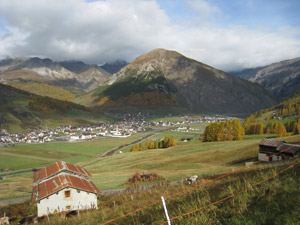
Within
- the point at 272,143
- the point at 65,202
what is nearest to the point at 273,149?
the point at 272,143

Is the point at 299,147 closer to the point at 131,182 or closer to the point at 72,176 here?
the point at 131,182

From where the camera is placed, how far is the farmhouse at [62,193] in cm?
2673

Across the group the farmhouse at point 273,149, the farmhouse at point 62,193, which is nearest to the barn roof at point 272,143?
the farmhouse at point 273,149

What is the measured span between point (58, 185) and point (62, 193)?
4.10 ft

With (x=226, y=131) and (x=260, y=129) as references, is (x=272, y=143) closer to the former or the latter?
(x=226, y=131)

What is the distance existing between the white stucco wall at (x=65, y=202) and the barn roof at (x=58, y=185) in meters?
0.50

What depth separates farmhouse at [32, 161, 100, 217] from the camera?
87.7 feet

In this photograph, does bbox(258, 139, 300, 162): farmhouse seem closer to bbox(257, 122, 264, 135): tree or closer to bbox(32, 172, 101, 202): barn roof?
bbox(32, 172, 101, 202): barn roof

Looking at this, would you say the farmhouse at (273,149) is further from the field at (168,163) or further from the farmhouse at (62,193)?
the farmhouse at (62,193)

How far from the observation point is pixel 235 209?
7801mm

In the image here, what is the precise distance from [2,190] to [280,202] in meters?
55.1

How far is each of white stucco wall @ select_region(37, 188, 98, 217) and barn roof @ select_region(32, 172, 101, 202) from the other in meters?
0.50

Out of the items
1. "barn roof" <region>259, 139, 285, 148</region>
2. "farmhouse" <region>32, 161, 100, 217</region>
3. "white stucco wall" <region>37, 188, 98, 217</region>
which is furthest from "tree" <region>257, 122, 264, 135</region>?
"white stucco wall" <region>37, 188, 98, 217</region>

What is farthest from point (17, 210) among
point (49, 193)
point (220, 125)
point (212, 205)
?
point (220, 125)
